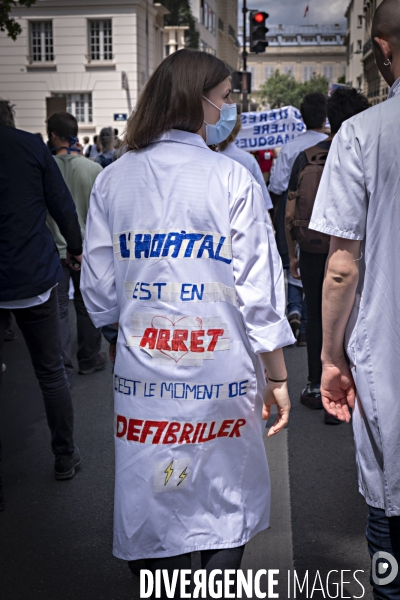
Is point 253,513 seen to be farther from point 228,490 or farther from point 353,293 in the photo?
point 353,293

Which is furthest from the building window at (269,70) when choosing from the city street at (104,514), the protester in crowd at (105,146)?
the city street at (104,514)

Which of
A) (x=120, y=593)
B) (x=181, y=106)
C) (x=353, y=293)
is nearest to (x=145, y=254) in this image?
(x=181, y=106)

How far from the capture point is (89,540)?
381 cm

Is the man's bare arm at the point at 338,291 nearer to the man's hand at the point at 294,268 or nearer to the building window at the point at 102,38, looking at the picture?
the man's hand at the point at 294,268

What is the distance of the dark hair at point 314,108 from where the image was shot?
6578 mm

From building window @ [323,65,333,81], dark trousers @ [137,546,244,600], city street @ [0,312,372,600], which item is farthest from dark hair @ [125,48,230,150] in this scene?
building window @ [323,65,333,81]

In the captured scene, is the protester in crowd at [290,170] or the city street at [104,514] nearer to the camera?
the city street at [104,514]

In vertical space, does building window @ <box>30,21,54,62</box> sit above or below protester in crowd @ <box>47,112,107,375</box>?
above

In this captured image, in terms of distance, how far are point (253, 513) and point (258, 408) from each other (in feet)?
1.06

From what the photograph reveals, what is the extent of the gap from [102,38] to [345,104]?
120 ft

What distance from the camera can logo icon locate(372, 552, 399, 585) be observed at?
240 centimetres

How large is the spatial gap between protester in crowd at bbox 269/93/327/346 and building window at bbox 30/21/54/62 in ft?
110

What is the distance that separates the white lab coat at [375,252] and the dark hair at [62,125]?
4.11 m

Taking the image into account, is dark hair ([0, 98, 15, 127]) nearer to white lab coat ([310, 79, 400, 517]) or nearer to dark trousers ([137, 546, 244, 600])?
white lab coat ([310, 79, 400, 517])
